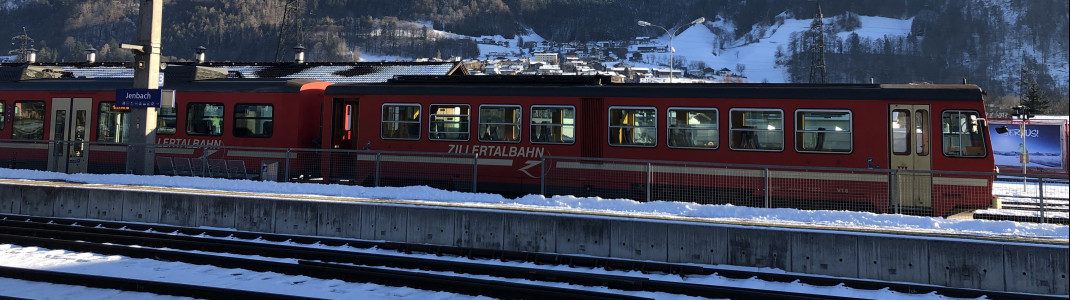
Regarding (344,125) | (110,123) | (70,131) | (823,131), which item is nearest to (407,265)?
(344,125)

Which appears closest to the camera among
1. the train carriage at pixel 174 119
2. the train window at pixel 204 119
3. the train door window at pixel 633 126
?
the train door window at pixel 633 126

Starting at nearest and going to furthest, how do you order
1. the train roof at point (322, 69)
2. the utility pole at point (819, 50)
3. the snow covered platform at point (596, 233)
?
the snow covered platform at point (596, 233) < the train roof at point (322, 69) < the utility pole at point (819, 50)

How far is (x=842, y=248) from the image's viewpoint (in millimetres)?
8633

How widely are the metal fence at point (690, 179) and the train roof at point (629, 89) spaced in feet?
5.96

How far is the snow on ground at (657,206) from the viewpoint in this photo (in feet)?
31.6

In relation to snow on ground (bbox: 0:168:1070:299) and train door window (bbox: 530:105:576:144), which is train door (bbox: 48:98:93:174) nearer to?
snow on ground (bbox: 0:168:1070:299)

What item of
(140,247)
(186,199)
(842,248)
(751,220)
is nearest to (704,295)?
(842,248)

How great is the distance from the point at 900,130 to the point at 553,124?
7.50 metres

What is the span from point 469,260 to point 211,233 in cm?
537

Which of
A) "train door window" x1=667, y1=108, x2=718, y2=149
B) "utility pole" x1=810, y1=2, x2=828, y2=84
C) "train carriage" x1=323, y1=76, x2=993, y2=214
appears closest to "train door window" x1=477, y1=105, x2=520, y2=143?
"train carriage" x1=323, y1=76, x2=993, y2=214

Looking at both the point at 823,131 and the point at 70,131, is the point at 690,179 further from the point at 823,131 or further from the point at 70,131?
the point at 70,131

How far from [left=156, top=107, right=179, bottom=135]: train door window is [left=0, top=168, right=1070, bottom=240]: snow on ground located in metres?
2.82

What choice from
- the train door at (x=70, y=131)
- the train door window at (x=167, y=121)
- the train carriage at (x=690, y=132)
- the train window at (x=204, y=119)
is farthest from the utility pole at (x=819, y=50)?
the train door at (x=70, y=131)

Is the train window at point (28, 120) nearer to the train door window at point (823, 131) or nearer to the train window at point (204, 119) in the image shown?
the train window at point (204, 119)
